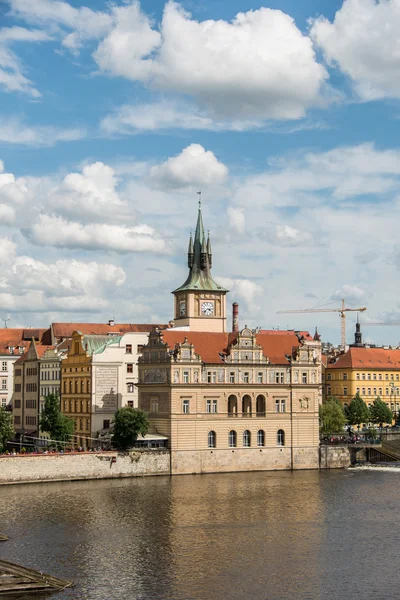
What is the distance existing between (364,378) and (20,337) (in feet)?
192

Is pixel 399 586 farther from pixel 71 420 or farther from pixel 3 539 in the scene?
pixel 71 420

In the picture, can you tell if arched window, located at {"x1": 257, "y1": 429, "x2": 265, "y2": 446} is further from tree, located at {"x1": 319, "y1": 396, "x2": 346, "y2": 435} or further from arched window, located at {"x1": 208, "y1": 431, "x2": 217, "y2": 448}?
tree, located at {"x1": 319, "y1": 396, "x2": 346, "y2": 435}

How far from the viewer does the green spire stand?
140250 mm

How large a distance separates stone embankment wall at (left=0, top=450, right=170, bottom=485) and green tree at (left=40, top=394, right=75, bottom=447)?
11.6m

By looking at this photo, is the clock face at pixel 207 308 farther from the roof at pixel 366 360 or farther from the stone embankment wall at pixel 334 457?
the roof at pixel 366 360

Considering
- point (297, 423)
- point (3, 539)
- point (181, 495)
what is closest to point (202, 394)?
point (297, 423)

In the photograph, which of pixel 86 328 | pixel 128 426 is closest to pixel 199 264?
pixel 86 328

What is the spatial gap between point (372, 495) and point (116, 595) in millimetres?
42170

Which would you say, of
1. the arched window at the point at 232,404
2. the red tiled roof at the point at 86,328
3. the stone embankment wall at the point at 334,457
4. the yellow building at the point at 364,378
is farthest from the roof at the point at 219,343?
the yellow building at the point at 364,378

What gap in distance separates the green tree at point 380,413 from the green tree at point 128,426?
2434 inches

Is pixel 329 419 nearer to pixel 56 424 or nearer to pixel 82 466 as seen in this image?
pixel 56 424

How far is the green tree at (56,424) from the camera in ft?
382

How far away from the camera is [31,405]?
140 m

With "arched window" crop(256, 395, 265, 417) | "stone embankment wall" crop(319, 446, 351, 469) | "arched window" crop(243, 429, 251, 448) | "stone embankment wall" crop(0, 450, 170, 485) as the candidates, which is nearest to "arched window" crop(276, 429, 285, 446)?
"arched window" crop(256, 395, 265, 417)
